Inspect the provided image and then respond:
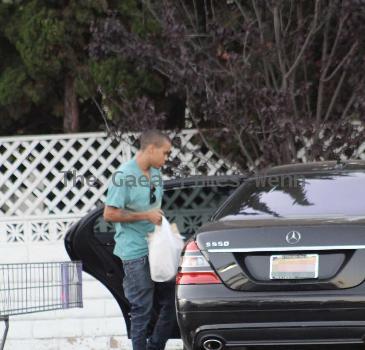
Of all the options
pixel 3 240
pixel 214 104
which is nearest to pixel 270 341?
pixel 214 104

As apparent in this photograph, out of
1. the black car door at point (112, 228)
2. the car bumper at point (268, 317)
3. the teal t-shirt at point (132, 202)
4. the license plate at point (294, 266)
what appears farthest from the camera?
the black car door at point (112, 228)

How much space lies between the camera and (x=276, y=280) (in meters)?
5.82

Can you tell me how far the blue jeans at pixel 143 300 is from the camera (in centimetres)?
698

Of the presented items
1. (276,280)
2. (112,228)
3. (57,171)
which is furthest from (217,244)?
(57,171)

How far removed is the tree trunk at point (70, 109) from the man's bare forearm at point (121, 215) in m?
3.60

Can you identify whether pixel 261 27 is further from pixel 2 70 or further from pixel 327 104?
pixel 2 70

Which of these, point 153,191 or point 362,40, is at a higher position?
point 362,40

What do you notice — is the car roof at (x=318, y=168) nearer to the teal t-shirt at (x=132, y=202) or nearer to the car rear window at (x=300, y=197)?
the car rear window at (x=300, y=197)

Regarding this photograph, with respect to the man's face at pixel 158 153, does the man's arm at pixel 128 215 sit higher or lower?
lower

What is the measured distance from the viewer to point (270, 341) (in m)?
5.80

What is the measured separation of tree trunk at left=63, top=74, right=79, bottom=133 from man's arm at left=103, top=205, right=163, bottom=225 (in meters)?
3.60

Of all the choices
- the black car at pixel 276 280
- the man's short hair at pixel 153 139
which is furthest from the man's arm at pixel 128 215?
the black car at pixel 276 280

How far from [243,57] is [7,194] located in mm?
2886

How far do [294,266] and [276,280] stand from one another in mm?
131
